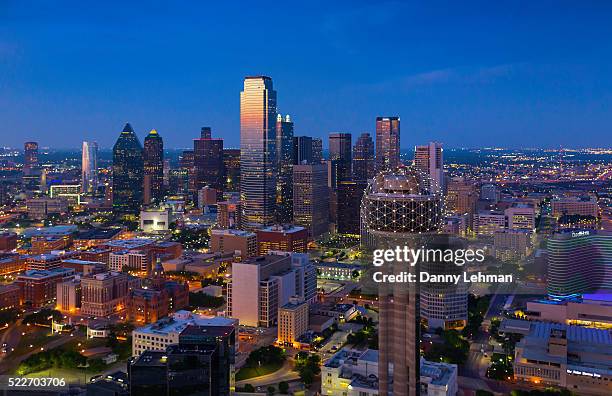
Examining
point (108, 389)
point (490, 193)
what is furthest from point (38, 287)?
point (490, 193)

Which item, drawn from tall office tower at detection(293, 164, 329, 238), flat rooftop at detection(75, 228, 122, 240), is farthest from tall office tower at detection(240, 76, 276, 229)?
flat rooftop at detection(75, 228, 122, 240)

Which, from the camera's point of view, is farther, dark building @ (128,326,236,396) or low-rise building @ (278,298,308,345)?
low-rise building @ (278,298,308,345)

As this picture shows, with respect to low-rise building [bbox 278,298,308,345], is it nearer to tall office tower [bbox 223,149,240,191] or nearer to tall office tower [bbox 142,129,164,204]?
tall office tower [bbox 142,129,164,204]

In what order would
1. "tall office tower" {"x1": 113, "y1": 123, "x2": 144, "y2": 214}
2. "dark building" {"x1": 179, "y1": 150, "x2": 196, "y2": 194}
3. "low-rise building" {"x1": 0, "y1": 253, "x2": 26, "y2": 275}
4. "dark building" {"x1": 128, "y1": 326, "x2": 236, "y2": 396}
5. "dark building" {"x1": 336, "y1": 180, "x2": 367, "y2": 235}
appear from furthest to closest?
"dark building" {"x1": 179, "y1": 150, "x2": 196, "y2": 194} → "tall office tower" {"x1": 113, "y1": 123, "x2": 144, "y2": 214} → "dark building" {"x1": 336, "y1": 180, "x2": 367, "y2": 235} → "low-rise building" {"x1": 0, "y1": 253, "x2": 26, "y2": 275} → "dark building" {"x1": 128, "y1": 326, "x2": 236, "y2": 396}

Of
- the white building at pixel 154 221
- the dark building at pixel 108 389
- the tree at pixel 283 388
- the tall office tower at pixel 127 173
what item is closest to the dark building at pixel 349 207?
the white building at pixel 154 221

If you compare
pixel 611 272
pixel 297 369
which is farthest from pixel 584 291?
pixel 297 369
